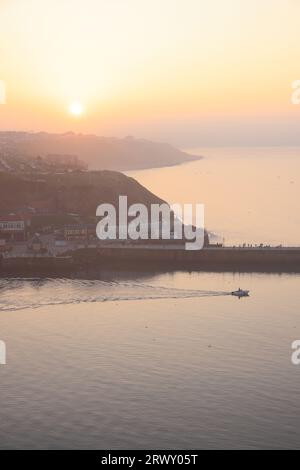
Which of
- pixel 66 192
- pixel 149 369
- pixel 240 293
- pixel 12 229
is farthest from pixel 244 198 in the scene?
pixel 149 369

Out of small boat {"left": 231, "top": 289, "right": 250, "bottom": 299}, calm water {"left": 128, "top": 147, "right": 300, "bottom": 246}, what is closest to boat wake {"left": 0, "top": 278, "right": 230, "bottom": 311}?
small boat {"left": 231, "top": 289, "right": 250, "bottom": 299}

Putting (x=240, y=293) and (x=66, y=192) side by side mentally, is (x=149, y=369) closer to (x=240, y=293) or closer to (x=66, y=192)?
(x=240, y=293)

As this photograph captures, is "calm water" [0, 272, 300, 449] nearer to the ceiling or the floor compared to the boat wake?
nearer to the floor

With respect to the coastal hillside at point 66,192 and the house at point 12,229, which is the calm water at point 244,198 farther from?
the house at point 12,229

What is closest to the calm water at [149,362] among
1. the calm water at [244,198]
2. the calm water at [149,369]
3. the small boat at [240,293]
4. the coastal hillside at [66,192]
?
the calm water at [149,369]


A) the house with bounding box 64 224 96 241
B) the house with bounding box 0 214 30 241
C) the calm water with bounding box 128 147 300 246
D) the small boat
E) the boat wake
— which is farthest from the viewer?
the calm water with bounding box 128 147 300 246

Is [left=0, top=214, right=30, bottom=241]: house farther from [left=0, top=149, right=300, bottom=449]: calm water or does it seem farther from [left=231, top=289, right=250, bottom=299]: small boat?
[left=231, top=289, right=250, bottom=299]: small boat
